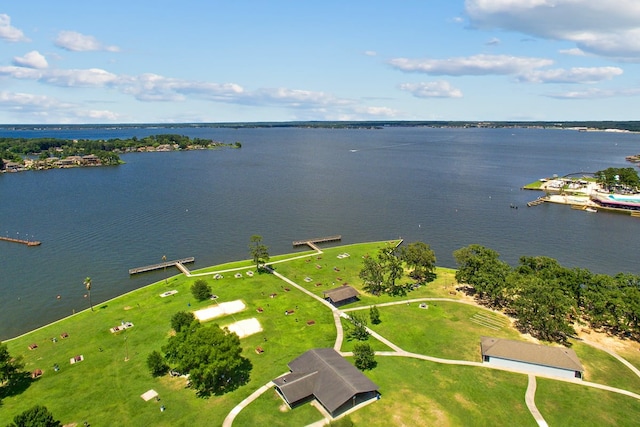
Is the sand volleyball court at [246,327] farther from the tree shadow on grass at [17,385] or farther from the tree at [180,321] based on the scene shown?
the tree shadow on grass at [17,385]

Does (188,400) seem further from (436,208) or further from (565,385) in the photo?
(436,208)

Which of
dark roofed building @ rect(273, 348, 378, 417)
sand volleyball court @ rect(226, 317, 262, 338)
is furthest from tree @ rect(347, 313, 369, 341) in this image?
sand volleyball court @ rect(226, 317, 262, 338)

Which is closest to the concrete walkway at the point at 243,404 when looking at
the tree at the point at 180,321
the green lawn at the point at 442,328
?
the tree at the point at 180,321

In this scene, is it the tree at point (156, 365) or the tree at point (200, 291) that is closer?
the tree at point (156, 365)

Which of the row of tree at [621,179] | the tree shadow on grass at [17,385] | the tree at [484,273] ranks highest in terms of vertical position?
the row of tree at [621,179]

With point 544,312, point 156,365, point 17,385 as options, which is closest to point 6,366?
point 17,385

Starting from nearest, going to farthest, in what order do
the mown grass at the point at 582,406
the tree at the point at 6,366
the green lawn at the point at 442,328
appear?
the mown grass at the point at 582,406 → the tree at the point at 6,366 → the green lawn at the point at 442,328

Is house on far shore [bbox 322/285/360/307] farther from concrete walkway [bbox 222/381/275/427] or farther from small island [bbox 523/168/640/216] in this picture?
small island [bbox 523/168/640/216]
